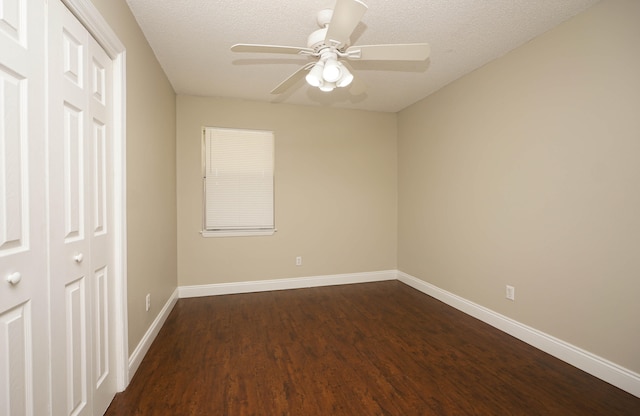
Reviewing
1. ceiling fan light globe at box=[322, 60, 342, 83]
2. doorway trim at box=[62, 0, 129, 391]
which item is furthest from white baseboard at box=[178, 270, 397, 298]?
ceiling fan light globe at box=[322, 60, 342, 83]

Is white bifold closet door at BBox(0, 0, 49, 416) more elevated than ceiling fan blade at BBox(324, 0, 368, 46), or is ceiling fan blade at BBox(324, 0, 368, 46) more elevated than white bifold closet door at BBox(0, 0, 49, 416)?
ceiling fan blade at BBox(324, 0, 368, 46)

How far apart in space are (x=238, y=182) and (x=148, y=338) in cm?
207

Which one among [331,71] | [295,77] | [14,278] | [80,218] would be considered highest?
[295,77]

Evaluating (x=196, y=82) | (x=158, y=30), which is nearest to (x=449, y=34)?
(x=158, y=30)

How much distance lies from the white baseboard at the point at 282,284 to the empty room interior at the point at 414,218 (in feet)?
0.14

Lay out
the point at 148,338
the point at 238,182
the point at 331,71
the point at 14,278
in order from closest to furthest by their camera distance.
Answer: the point at 14,278
the point at 331,71
the point at 148,338
the point at 238,182

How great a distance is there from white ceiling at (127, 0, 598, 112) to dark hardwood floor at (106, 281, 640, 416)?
2284 millimetres

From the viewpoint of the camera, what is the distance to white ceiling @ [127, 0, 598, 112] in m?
1.95

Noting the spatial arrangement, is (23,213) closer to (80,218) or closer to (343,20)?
(80,218)

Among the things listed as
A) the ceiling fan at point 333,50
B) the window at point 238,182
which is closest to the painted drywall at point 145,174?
the window at point 238,182

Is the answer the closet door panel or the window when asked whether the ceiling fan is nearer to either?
the closet door panel

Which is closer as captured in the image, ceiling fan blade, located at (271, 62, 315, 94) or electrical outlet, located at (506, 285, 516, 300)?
ceiling fan blade, located at (271, 62, 315, 94)

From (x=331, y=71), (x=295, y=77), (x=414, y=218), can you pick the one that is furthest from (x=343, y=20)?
(x=414, y=218)

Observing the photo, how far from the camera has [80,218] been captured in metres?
1.39
